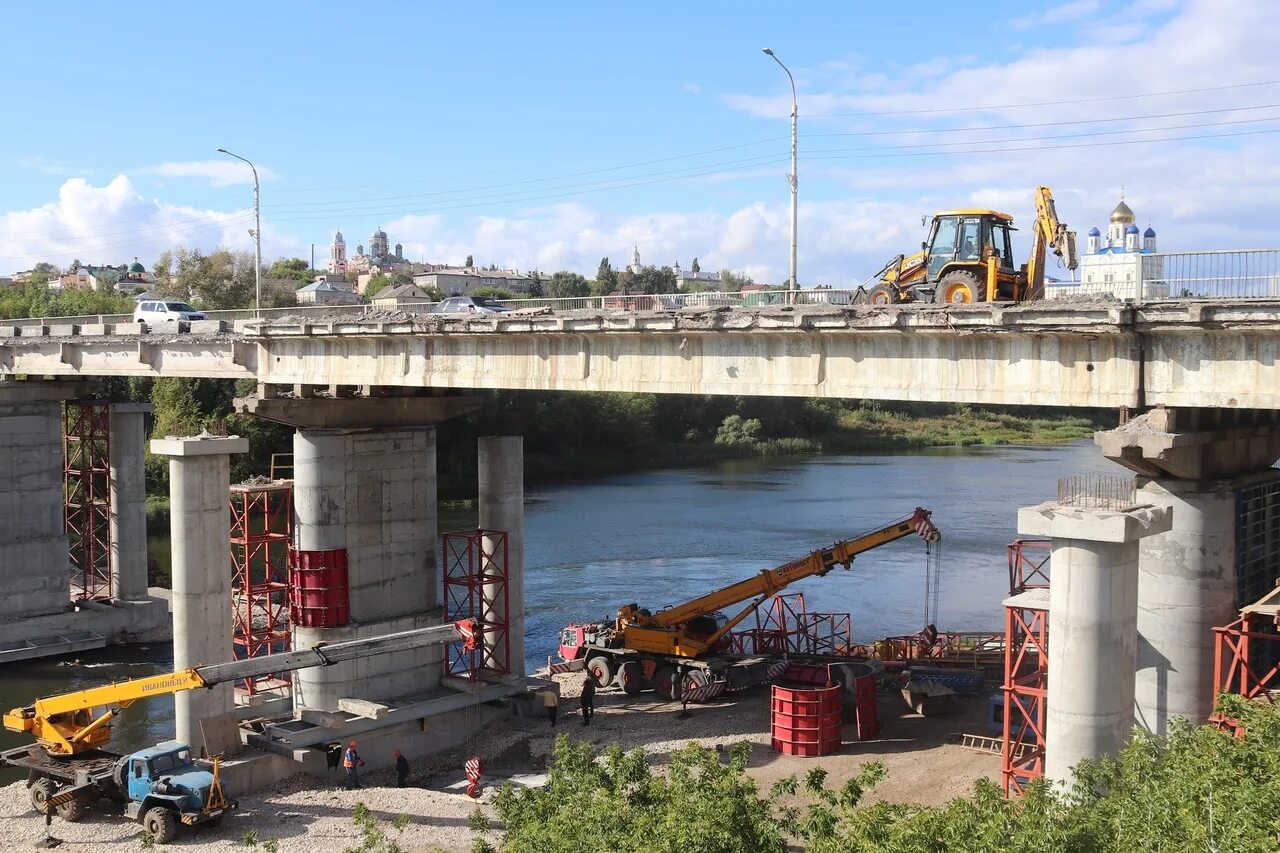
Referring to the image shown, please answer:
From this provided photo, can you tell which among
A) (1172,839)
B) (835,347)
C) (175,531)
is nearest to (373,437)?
(175,531)

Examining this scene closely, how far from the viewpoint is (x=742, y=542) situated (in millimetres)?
55750

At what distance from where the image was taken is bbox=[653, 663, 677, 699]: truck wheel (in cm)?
3091

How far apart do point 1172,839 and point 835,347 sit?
10775 mm

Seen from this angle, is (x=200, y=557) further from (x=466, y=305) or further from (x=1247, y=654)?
(x=1247, y=654)

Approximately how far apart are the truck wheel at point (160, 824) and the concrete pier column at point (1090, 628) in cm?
1530

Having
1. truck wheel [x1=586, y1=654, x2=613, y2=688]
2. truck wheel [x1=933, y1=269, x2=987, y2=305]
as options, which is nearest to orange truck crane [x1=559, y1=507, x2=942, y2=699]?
truck wheel [x1=586, y1=654, x2=613, y2=688]

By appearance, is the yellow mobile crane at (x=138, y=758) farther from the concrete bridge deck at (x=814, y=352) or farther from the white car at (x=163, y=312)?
the white car at (x=163, y=312)

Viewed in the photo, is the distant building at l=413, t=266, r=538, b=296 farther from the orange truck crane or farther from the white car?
the orange truck crane

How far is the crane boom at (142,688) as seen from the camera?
2331cm

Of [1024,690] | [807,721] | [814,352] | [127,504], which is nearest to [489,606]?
[807,721]

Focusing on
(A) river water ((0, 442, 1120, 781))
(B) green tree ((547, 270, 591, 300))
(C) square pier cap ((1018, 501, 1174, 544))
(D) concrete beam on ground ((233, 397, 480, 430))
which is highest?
(B) green tree ((547, 270, 591, 300))

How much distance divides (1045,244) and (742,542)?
34084mm

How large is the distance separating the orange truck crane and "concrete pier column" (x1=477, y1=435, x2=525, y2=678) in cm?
280

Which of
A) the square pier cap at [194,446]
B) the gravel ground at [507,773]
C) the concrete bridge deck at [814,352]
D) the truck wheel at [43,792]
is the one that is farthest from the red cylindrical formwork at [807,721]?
the truck wheel at [43,792]
